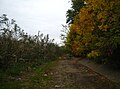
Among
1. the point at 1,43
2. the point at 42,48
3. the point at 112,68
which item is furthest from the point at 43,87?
the point at 42,48

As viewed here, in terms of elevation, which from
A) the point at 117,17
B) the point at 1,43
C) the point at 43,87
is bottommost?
the point at 43,87

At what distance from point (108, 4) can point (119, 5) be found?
102 cm

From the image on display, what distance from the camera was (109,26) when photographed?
16.5 metres

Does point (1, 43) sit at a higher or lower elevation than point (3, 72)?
higher

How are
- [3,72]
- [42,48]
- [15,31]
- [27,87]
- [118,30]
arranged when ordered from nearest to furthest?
1. [27,87]
2. [118,30]
3. [3,72]
4. [15,31]
5. [42,48]

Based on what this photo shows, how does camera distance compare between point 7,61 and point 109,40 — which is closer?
point 109,40

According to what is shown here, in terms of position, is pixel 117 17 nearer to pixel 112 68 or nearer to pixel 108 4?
pixel 108 4

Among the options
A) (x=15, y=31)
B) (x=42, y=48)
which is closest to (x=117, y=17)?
(x=15, y=31)

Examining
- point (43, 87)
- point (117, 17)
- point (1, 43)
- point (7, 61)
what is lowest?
point (43, 87)

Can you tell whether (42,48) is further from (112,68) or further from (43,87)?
(43,87)

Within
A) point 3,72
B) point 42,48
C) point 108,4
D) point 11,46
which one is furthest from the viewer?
point 42,48

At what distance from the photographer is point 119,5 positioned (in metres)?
15.2

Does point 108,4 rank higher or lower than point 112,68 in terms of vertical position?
higher

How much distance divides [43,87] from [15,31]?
992 cm
